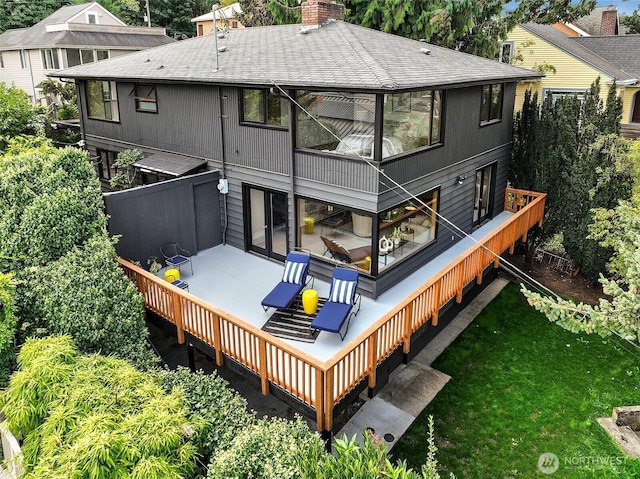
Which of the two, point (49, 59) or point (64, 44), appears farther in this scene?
point (49, 59)

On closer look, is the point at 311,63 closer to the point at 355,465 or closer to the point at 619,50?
the point at 355,465

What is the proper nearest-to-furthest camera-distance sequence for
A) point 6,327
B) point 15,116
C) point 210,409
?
point 210,409, point 6,327, point 15,116

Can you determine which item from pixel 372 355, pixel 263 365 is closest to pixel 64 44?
pixel 263 365

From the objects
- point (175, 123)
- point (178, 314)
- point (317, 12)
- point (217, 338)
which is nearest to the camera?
point (217, 338)

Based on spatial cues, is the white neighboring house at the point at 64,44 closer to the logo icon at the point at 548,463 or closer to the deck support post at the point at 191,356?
the deck support post at the point at 191,356

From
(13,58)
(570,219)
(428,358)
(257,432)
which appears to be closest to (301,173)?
(428,358)

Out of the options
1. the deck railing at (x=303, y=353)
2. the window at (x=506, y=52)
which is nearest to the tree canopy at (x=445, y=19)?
the window at (x=506, y=52)

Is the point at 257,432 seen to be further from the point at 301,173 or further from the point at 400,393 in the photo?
the point at 301,173
